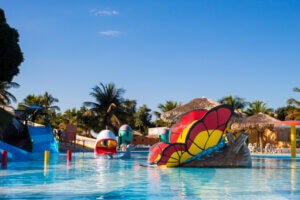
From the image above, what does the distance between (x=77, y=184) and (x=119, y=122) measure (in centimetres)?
3483

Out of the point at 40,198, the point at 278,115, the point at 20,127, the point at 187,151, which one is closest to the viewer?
the point at 40,198

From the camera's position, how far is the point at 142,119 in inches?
2138

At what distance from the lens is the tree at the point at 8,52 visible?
858 inches

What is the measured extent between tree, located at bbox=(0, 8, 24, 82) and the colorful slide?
11134 mm

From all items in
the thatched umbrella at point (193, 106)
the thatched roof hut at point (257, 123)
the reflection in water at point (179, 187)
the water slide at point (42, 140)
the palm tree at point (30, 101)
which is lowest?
the reflection in water at point (179, 187)

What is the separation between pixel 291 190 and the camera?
866 centimetres

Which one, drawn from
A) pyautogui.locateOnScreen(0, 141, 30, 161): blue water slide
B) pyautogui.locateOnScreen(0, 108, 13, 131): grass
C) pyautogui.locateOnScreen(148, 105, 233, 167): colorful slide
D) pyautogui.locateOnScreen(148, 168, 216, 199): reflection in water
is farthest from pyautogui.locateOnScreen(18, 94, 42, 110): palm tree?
pyautogui.locateOnScreen(148, 168, 216, 199): reflection in water

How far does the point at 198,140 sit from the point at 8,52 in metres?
12.5

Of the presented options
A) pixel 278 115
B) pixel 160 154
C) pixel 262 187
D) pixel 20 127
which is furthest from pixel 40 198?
pixel 278 115

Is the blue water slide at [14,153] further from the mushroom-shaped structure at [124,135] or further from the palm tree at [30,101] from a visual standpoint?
the palm tree at [30,101]

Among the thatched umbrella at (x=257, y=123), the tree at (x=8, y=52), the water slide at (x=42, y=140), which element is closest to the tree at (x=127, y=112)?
the thatched umbrella at (x=257, y=123)

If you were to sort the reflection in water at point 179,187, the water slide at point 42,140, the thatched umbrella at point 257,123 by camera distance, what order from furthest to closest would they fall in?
the thatched umbrella at point 257,123 → the water slide at point 42,140 → the reflection in water at point 179,187

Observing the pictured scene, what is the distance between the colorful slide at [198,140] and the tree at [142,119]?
38342 millimetres

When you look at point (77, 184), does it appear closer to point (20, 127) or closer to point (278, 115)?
point (20, 127)
